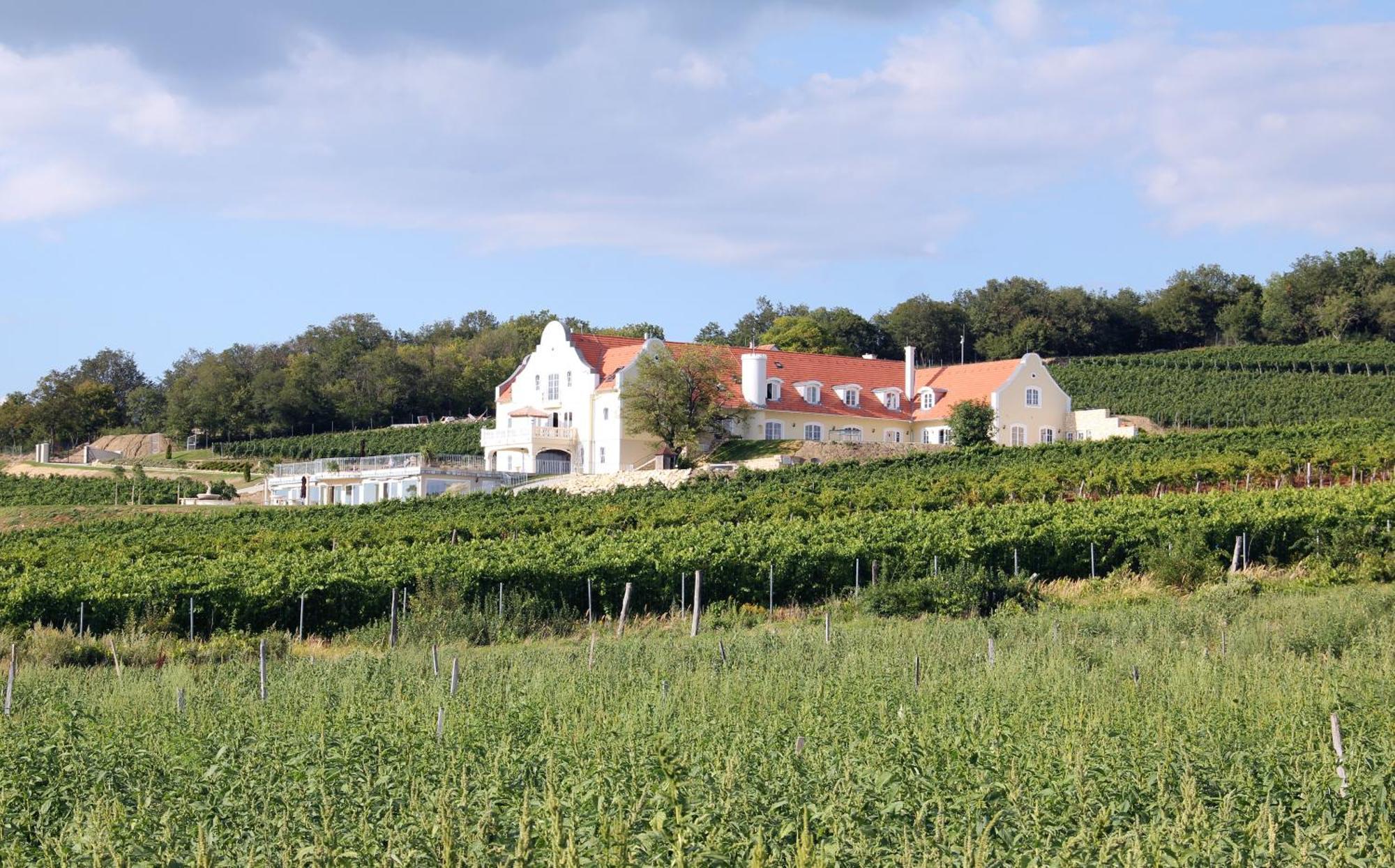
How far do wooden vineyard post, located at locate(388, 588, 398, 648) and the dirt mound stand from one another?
72376 mm

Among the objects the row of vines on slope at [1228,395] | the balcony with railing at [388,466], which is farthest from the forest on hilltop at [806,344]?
the balcony with railing at [388,466]

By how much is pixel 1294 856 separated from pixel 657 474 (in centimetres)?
4694

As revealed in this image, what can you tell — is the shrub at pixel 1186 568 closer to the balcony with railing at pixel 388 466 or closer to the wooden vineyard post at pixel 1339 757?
the wooden vineyard post at pixel 1339 757

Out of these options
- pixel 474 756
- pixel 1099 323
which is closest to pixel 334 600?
pixel 474 756

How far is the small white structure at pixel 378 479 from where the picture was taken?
59.2 metres

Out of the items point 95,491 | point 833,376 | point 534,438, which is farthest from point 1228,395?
point 95,491

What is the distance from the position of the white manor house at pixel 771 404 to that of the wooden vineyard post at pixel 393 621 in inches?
1251

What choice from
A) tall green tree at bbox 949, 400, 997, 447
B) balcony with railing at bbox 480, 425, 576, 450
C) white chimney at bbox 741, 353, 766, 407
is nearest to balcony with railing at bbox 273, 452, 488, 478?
balcony with railing at bbox 480, 425, 576, 450

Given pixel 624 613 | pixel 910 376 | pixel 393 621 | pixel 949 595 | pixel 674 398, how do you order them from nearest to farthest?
pixel 393 621 < pixel 624 613 < pixel 949 595 < pixel 674 398 < pixel 910 376

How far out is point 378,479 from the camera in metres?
60.8

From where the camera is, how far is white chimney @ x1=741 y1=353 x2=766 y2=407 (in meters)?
63.2

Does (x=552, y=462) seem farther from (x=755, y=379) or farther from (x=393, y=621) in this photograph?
(x=393, y=621)

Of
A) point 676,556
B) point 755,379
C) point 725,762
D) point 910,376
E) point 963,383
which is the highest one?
point 910,376

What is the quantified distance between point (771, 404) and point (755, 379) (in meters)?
1.28
